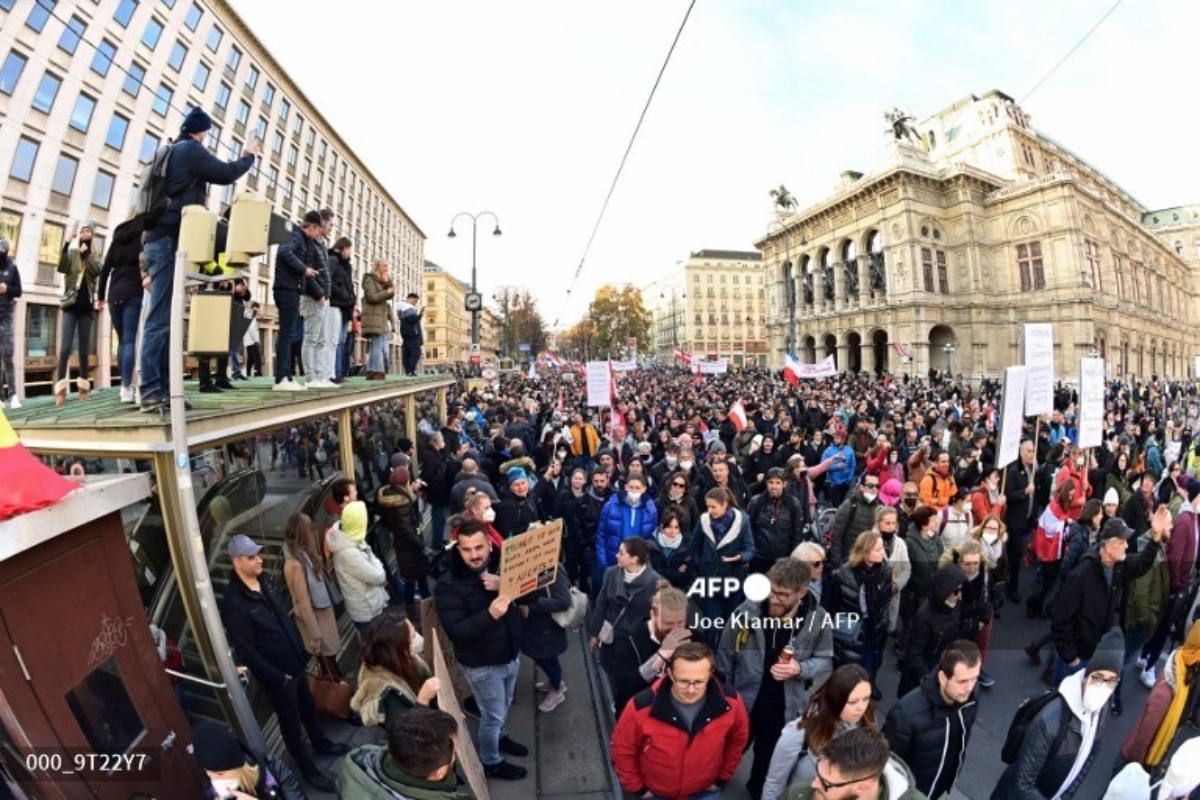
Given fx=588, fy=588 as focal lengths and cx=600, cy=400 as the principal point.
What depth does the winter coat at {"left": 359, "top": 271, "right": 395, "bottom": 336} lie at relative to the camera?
954 centimetres

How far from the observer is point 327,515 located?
5.79 meters

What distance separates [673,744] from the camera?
9.59 feet

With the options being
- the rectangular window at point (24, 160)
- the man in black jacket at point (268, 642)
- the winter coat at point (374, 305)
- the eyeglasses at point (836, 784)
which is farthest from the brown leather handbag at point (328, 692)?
the rectangular window at point (24, 160)

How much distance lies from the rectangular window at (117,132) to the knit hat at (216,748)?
790cm

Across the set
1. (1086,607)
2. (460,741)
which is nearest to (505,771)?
(460,741)

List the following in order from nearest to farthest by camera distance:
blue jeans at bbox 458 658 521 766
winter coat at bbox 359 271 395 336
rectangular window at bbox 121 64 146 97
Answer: blue jeans at bbox 458 658 521 766 → rectangular window at bbox 121 64 146 97 → winter coat at bbox 359 271 395 336

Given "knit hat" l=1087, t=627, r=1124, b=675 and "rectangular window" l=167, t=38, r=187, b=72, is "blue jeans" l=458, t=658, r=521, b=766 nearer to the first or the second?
"knit hat" l=1087, t=627, r=1124, b=675

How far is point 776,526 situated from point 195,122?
Answer: 6394 mm

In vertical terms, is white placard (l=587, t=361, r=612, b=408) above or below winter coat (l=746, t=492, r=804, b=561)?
above

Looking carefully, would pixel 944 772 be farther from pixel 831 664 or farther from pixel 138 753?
pixel 138 753

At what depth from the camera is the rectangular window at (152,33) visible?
6.97 m

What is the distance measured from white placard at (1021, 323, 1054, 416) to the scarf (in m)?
5.03

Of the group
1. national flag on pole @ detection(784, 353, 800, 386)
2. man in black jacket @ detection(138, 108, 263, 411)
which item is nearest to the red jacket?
man in black jacket @ detection(138, 108, 263, 411)

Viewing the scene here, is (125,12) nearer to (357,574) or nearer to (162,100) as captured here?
(162,100)
